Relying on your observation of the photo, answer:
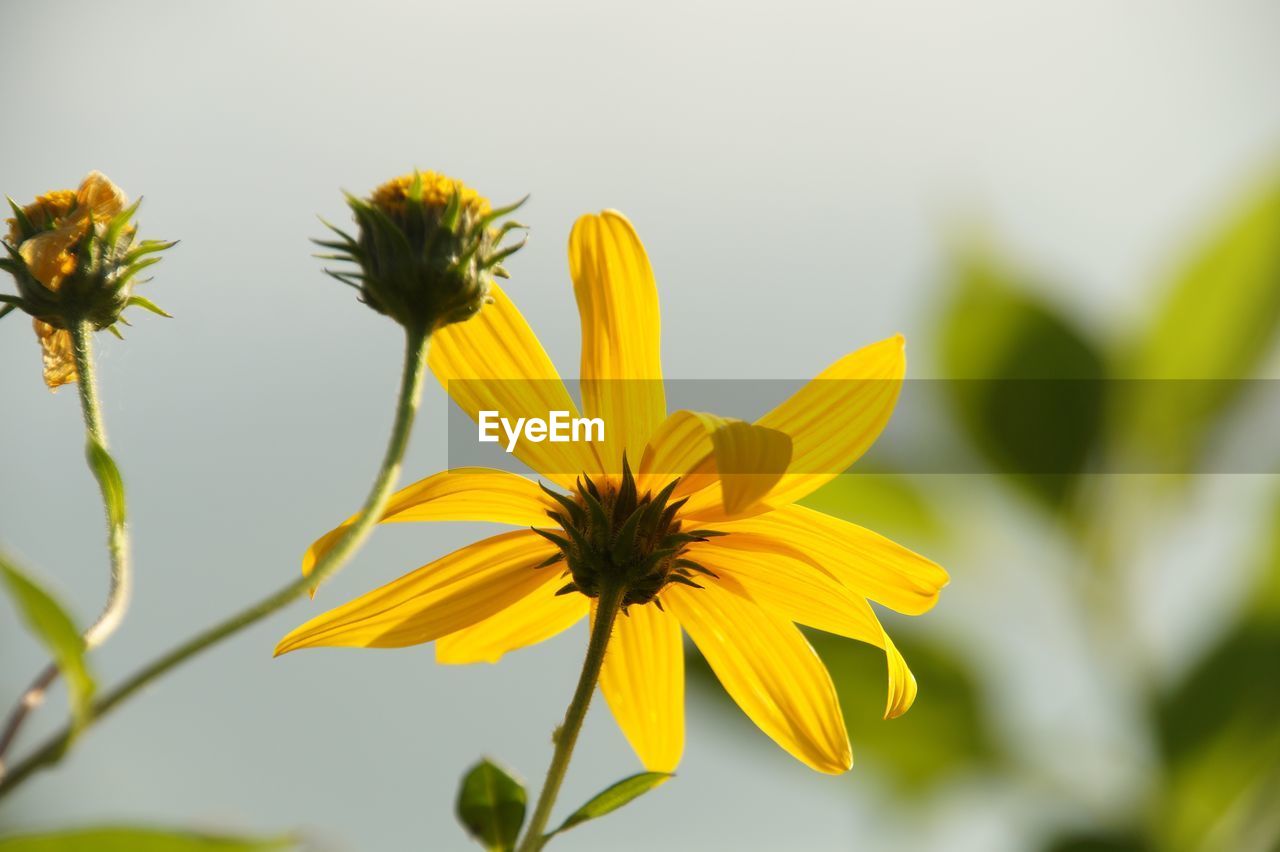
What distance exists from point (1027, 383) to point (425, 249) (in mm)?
1674

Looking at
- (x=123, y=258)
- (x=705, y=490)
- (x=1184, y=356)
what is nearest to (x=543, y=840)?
(x=705, y=490)

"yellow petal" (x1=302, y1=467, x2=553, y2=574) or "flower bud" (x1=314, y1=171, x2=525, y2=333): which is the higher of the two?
"flower bud" (x1=314, y1=171, x2=525, y2=333)

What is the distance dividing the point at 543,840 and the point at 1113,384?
190cm

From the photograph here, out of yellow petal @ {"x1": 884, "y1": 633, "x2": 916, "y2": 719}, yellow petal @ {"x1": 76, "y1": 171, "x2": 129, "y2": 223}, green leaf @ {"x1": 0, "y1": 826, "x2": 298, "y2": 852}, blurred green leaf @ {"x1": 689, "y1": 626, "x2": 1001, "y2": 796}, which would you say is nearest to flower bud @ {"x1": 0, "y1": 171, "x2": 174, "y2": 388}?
yellow petal @ {"x1": 76, "y1": 171, "x2": 129, "y2": 223}

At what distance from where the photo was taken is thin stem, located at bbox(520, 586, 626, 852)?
88cm

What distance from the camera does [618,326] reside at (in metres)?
1.29

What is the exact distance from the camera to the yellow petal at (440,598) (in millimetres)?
1196

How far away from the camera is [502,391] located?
1284 millimetres

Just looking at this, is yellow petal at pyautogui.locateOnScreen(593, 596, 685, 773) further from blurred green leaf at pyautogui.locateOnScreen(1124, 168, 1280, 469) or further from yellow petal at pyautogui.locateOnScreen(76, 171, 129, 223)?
blurred green leaf at pyautogui.locateOnScreen(1124, 168, 1280, 469)

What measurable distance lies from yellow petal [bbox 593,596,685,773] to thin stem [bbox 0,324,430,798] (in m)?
0.54

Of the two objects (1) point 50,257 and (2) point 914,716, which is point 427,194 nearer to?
(1) point 50,257

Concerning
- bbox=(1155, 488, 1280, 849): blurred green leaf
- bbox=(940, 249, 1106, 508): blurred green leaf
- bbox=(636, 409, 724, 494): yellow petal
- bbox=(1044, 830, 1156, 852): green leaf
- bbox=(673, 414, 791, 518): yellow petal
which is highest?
bbox=(940, 249, 1106, 508): blurred green leaf

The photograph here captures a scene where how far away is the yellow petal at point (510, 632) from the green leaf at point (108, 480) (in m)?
0.57

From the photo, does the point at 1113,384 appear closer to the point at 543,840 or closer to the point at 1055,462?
the point at 1055,462
